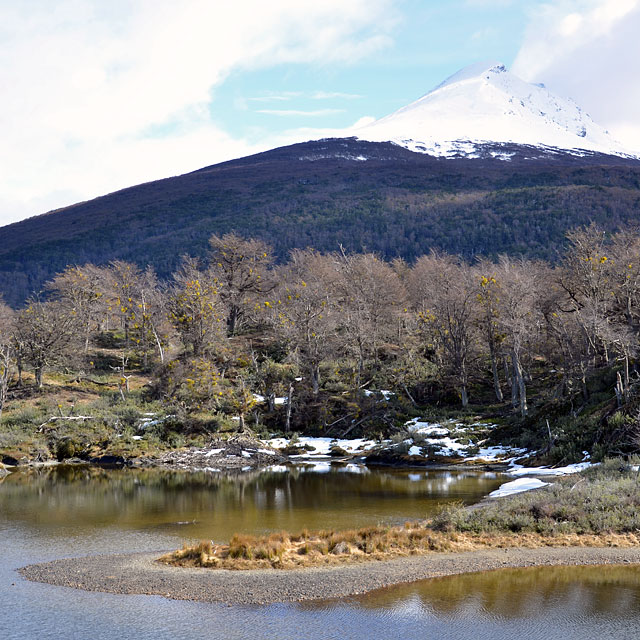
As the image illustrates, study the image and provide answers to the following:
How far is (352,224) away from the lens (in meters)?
130

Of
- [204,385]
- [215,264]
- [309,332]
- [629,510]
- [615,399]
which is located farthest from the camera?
[215,264]

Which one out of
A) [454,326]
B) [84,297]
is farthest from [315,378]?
[84,297]

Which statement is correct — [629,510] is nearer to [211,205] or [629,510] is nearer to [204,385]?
[204,385]

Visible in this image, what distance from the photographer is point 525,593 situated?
16.9 metres

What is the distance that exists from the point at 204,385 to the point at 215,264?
21.3 m

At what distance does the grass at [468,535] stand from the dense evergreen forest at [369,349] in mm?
14489

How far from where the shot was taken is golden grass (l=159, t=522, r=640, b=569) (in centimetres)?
1944

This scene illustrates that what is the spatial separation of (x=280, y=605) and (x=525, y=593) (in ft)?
20.1

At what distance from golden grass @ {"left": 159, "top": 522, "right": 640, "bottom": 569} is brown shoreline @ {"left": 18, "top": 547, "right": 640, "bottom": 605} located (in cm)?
42

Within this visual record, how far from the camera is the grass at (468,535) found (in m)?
19.7

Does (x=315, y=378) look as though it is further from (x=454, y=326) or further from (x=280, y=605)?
(x=280, y=605)

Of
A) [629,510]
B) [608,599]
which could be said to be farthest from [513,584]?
[629,510]

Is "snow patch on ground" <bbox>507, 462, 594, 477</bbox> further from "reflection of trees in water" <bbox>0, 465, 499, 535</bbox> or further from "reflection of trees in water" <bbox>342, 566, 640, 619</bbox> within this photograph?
"reflection of trees in water" <bbox>342, 566, 640, 619</bbox>

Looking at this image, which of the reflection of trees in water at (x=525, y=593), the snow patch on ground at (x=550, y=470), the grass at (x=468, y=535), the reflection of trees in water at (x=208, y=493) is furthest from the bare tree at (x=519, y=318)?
the reflection of trees in water at (x=525, y=593)
